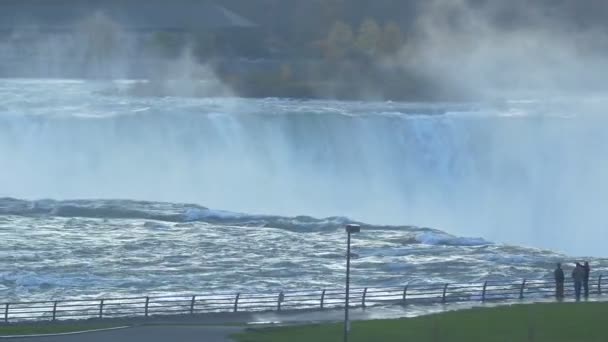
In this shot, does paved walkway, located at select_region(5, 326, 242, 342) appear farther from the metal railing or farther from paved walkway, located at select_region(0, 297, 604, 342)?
the metal railing

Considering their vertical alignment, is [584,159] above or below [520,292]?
above

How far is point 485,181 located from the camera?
50.6 meters

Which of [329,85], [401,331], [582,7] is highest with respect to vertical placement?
[582,7]

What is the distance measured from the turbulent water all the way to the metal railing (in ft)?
13.6

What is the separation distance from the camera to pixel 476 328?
89.8 feet

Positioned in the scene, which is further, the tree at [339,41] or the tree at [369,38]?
the tree at [369,38]

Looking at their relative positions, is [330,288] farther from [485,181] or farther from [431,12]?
[431,12]

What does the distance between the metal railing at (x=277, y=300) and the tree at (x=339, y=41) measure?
34.3 m

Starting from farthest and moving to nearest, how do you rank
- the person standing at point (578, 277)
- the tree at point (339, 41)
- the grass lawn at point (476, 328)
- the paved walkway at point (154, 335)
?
1. the tree at point (339, 41)
2. the person standing at point (578, 277)
3. the grass lawn at point (476, 328)
4. the paved walkway at point (154, 335)

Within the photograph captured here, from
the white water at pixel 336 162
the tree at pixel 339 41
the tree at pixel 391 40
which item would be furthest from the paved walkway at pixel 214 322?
the tree at pixel 391 40

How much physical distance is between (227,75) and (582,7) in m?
17.1

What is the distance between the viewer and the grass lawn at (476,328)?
2623cm

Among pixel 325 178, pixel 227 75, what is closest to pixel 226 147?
pixel 325 178

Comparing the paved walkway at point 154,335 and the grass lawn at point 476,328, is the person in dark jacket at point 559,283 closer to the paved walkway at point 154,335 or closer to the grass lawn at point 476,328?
the grass lawn at point 476,328
